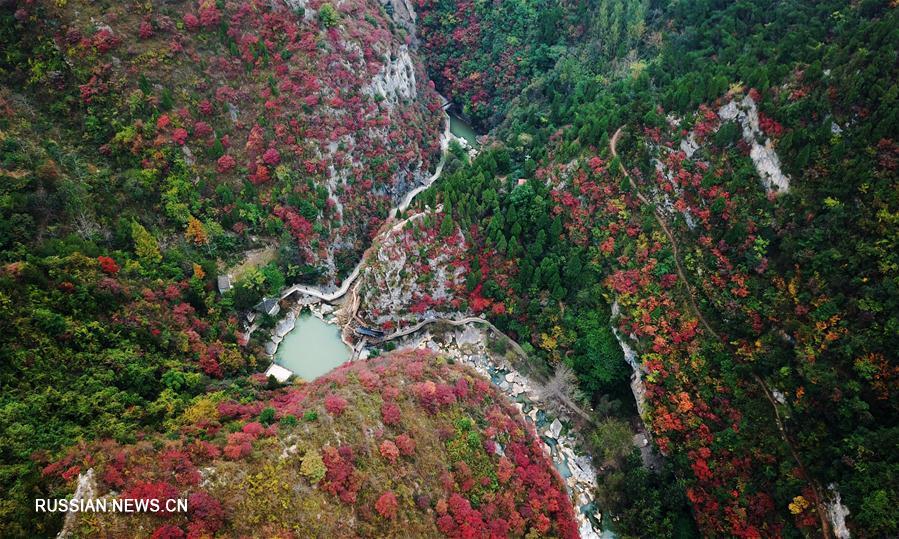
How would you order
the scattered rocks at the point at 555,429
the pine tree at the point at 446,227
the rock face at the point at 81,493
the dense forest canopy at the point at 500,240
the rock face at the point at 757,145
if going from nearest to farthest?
the rock face at the point at 81,493
the dense forest canopy at the point at 500,240
the rock face at the point at 757,145
the scattered rocks at the point at 555,429
the pine tree at the point at 446,227

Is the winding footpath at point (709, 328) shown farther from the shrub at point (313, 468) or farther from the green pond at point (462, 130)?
the shrub at point (313, 468)

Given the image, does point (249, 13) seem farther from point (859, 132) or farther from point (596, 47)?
point (859, 132)

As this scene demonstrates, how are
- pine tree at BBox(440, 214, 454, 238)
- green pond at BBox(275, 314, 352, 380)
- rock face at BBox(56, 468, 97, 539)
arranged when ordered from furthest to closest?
pine tree at BBox(440, 214, 454, 238) < green pond at BBox(275, 314, 352, 380) < rock face at BBox(56, 468, 97, 539)

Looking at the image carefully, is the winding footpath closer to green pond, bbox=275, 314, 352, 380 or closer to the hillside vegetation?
the hillside vegetation

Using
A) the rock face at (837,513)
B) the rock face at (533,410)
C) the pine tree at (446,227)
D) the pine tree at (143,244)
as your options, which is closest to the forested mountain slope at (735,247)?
the rock face at (837,513)

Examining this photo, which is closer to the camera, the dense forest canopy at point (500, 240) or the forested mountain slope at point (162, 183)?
the dense forest canopy at point (500, 240)

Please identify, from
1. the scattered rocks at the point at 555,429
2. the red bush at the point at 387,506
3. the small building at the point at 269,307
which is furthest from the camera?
the small building at the point at 269,307

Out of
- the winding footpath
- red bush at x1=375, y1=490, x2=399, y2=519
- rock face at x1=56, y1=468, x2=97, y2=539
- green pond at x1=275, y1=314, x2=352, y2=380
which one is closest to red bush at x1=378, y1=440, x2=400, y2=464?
red bush at x1=375, y1=490, x2=399, y2=519
